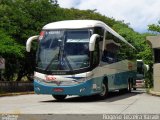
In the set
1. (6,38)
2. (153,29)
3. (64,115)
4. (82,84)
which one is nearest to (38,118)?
(64,115)

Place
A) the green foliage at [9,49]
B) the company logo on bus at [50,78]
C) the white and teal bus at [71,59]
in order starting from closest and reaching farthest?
the white and teal bus at [71,59] < the company logo on bus at [50,78] < the green foliage at [9,49]

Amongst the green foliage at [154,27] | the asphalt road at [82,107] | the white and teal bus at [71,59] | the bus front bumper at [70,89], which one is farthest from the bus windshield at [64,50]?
the green foliage at [154,27]

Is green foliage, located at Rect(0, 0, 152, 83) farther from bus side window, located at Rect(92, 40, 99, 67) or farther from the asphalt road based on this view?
the asphalt road

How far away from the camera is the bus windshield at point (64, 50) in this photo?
20484 millimetres

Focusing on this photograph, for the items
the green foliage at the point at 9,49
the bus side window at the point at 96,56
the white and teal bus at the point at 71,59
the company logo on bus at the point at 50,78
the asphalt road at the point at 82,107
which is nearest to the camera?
the asphalt road at the point at 82,107

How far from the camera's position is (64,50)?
20.7 m

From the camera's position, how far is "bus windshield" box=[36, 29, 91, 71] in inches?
806

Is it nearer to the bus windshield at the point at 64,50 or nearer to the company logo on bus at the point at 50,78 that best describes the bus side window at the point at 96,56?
the bus windshield at the point at 64,50

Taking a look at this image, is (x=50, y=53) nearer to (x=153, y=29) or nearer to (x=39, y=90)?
(x=39, y=90)

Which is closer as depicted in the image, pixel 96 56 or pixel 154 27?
pixel 96 56

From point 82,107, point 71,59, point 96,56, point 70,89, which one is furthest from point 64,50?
point 82,107

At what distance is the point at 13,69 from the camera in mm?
42344

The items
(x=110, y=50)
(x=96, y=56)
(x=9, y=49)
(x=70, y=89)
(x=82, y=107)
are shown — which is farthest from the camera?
(x=9, y=49)

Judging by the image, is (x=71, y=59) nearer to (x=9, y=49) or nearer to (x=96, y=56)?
(x=96, y=56)
